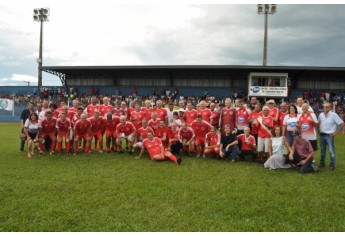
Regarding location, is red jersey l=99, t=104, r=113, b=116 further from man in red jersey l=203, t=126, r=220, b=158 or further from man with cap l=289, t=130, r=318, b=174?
man with cap l=289, t=130, r=318, b=174

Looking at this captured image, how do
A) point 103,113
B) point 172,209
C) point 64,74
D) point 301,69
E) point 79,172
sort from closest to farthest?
point 172,209, point 79,172, point 103,113, point 301,69, point 64,74

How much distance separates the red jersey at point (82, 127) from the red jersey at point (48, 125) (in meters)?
0.78

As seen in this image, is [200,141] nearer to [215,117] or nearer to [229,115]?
[215,117]

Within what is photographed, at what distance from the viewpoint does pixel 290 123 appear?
8.12m

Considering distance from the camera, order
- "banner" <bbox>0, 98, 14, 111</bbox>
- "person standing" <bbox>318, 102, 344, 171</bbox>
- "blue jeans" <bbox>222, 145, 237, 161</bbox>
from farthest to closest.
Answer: "banner" <bbox>0, 98, 14, 111</bbox>, "blue jeans" <bbox>222, 145, 237, 161</bbox>, "person standing" <bbox>318, 102, 344, 171</bbox>

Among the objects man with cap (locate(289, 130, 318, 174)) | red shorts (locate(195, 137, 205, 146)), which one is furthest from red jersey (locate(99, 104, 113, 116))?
man with cap (locate(289, 130, 318, 174))

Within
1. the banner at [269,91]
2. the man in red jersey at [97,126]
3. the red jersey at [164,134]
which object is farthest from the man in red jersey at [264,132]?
the banner at [269,91]

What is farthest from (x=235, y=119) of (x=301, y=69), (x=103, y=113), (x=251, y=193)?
(x=301, y=69)

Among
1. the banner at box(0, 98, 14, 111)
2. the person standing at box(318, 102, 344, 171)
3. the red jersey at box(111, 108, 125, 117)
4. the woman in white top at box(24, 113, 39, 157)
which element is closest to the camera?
the person standing at box(318, 102, 344, 171)

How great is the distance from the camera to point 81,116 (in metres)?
9.61

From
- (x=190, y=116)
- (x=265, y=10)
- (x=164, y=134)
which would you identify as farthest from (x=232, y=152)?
(x=265, y=10)

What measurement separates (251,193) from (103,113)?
7.24 metres

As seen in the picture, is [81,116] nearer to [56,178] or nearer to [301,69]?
[56,178]

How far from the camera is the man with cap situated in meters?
7.28
